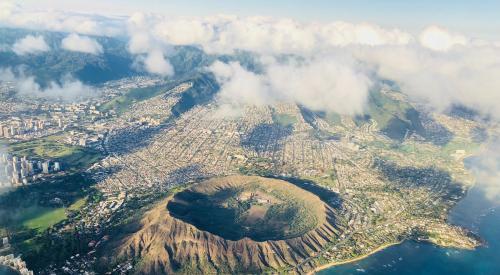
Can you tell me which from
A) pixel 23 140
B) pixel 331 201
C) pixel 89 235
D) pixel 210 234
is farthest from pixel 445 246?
pixel 23 140

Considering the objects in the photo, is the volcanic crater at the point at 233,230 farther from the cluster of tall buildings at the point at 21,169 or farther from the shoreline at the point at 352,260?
the cluster of tall buildings at the point at 21,169

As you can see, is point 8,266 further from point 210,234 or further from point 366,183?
point 366,183

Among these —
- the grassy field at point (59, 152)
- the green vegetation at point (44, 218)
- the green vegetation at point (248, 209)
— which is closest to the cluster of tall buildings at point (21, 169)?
the grassy field at point (59, 152)

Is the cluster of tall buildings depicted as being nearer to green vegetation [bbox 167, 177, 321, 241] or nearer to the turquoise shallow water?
green vegetation [bbox 167, 177, 321, 241]

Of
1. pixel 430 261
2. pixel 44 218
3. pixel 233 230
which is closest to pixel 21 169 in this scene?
pixel 44 218

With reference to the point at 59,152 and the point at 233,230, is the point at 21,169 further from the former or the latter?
the point at 233,230
